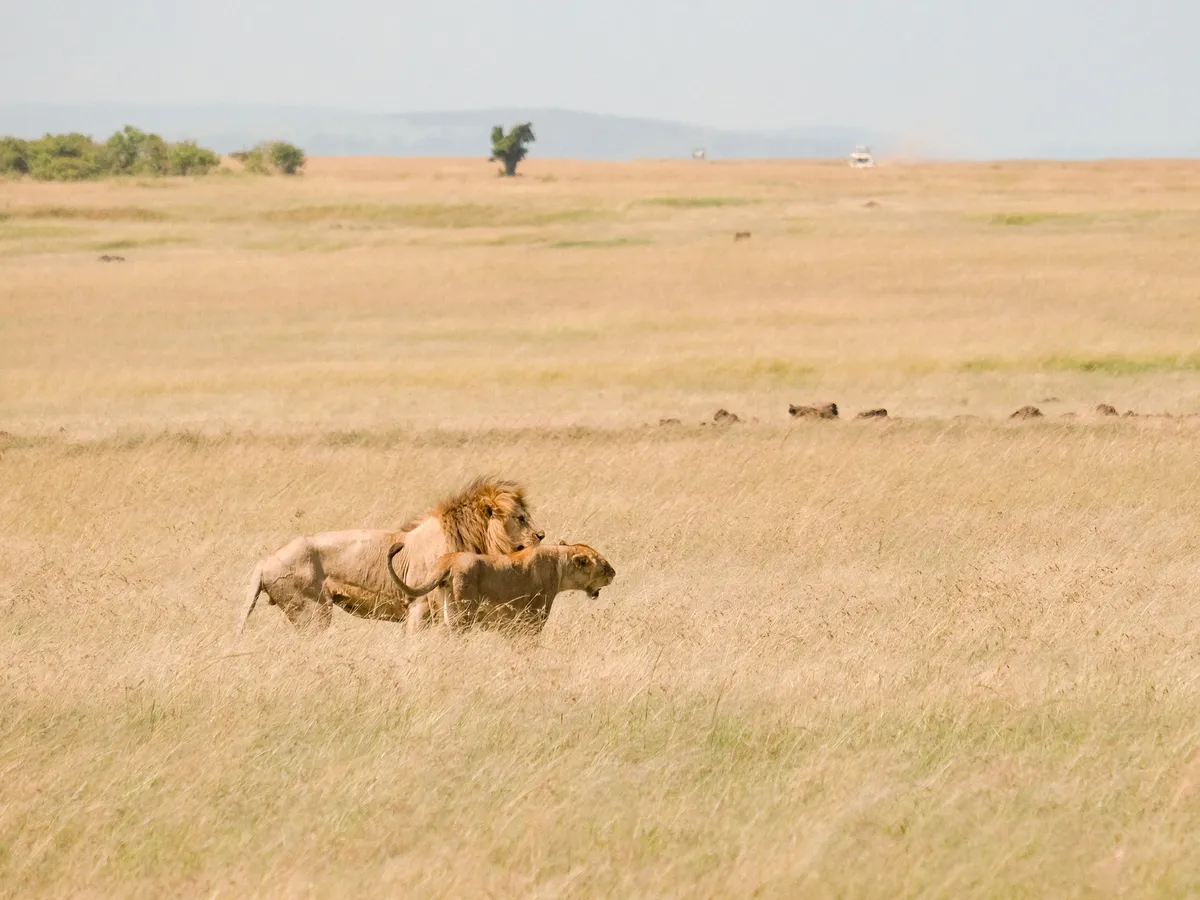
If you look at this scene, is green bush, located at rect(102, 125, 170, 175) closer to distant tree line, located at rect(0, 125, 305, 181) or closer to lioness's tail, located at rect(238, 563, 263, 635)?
distant tree line, located at rect(0, 125, 305, 181)

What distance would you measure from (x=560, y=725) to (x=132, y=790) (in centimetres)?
178

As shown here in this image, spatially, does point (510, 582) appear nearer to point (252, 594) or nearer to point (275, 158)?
point (252, 594)

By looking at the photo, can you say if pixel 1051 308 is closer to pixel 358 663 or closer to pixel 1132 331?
pixel 1132 331

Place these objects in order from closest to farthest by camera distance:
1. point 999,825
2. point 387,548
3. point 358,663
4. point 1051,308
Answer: point 999,825 < point 358,663 < point 387,548 < point 1051,308

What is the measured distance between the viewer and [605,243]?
2002 inches

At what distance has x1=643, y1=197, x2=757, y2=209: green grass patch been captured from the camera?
67625mm

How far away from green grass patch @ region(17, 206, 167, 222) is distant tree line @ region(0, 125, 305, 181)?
1416 inches

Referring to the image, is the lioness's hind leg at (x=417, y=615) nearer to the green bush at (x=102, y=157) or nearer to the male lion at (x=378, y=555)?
the male lion at (x=378, y=555)

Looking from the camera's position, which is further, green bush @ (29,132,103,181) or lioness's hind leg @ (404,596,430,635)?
green bush @ (29,132,103,181)

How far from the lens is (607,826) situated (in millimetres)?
5910

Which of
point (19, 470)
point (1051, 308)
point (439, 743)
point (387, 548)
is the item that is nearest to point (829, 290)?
point (1051, 308)

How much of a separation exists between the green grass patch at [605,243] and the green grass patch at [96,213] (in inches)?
788

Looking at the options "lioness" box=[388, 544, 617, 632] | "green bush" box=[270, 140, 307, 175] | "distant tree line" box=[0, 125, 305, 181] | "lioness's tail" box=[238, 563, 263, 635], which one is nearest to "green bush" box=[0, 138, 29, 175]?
"distant tree line" box=[0, 125, 305, 181]

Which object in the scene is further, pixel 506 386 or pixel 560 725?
pixel 506 386
